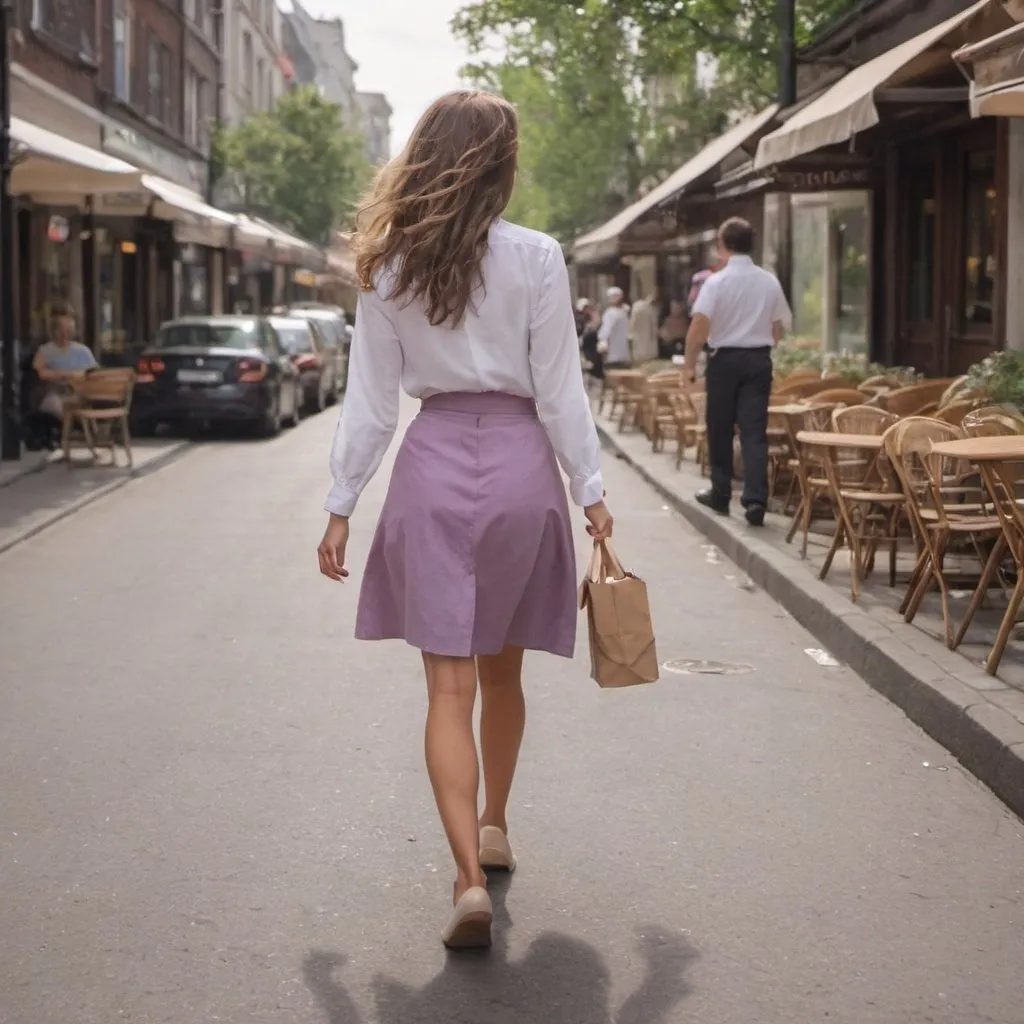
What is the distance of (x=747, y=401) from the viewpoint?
40.2ft

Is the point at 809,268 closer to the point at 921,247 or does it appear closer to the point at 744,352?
the point at 921,247

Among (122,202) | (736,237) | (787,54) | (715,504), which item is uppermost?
(787,54)

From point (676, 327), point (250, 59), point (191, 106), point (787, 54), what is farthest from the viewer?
point (250, 59)

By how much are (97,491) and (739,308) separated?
6.10m

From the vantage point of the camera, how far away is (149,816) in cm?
560

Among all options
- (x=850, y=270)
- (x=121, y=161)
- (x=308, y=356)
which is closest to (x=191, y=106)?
(x=308, y=356)

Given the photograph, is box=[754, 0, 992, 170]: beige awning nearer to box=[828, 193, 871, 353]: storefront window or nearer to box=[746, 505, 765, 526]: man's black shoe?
box=[746, 505, 765, 526]: man's black shoe

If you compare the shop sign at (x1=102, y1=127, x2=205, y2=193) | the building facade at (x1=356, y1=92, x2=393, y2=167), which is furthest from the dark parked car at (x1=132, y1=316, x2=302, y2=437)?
the building facade at (x1=356, y1=92, x2=393, y2=167)

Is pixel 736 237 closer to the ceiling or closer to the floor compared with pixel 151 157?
closer to the floor

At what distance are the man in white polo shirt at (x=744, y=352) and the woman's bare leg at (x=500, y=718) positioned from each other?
743 cm

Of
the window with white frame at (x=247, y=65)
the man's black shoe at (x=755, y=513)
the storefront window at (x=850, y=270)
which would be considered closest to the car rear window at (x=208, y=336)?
the storefront window at (x=850, y=270)

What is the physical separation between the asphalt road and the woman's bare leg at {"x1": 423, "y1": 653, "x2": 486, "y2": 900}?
0.23 m

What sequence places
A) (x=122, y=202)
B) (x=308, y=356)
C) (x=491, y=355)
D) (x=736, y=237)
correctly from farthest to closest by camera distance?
(x=308, y=356) < (x=122, y=202) < (x=736, y=237) < (x=491, y=355)

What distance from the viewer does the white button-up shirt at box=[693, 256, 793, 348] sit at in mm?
12195
